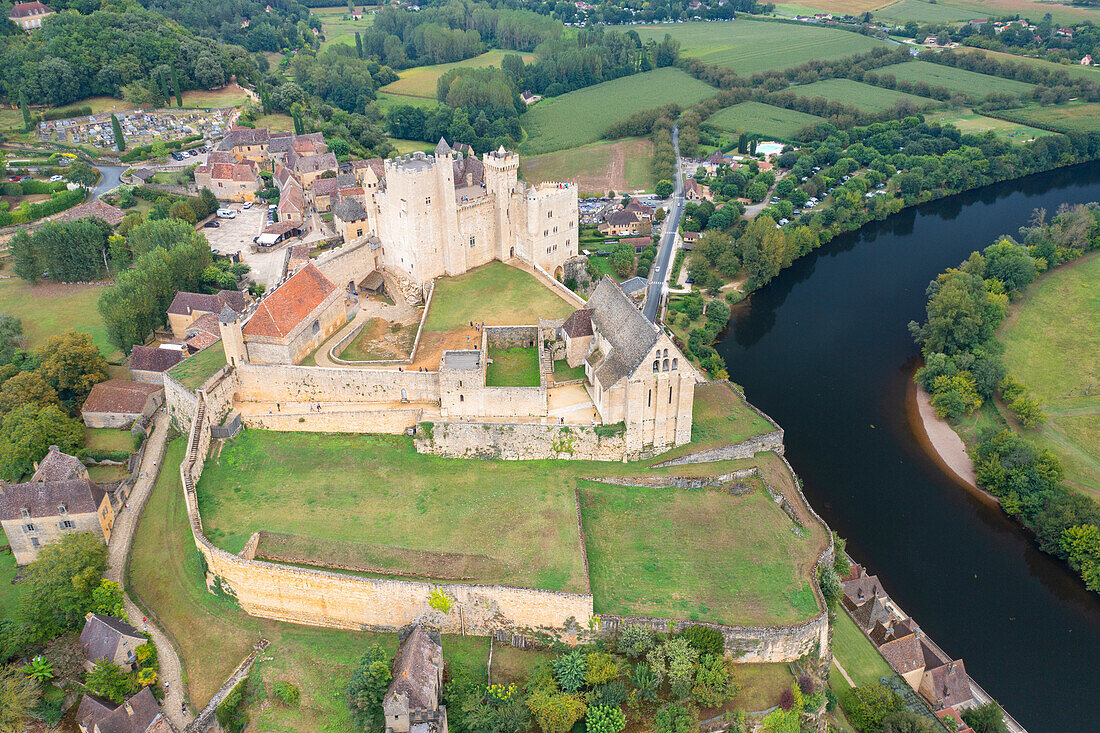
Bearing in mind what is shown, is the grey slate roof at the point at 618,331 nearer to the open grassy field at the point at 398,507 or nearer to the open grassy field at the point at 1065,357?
the open grassy field at the point at 398,507

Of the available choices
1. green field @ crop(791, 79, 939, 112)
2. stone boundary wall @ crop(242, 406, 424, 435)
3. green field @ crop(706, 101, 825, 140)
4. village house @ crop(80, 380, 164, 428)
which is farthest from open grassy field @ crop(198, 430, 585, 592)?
green field @ crop(791, 79, 939, 112)

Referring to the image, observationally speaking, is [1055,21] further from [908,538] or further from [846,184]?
[908,538]

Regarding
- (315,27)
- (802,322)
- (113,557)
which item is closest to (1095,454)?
(802,322)

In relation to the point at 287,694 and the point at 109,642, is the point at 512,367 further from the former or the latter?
the point at 109,642

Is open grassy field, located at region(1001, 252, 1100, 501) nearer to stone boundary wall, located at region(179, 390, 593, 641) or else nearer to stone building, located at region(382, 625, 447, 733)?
stone boundary wall, located at region(179, 390, 593, 641)

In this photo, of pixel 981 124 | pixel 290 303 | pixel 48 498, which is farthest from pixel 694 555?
pixel 981 124
